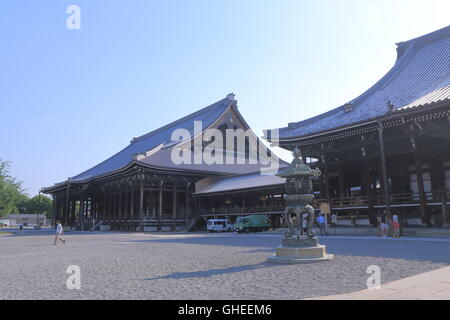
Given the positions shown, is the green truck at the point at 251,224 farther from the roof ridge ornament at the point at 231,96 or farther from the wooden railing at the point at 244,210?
the roof ridge ornament at the point at 231,96

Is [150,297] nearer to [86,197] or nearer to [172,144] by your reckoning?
[172,144]

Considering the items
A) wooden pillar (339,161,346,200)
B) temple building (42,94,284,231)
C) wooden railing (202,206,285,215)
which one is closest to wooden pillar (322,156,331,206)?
wooden pillar (339,161,346,200)

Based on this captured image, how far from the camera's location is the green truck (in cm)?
3309

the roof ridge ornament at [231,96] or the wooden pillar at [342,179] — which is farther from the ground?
the roof ridge ornament at [231,96]

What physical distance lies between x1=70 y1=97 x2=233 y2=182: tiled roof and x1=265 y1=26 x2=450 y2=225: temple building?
69.3 feet

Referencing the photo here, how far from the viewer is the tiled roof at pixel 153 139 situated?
51.0m

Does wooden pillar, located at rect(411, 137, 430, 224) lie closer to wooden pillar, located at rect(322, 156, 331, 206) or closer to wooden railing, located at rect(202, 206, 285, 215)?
wooden pillar, located at rect(322, 156, 331, 206)

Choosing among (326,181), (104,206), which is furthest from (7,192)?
(326,181)

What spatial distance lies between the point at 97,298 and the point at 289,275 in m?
4.32

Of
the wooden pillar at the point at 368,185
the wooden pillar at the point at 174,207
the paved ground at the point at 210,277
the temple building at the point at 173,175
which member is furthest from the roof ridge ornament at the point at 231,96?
the paved ground at the point at 210,277

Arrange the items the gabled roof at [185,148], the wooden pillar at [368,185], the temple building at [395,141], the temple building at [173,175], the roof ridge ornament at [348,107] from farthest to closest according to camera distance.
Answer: the gabled roof at [185,148] → the temple building at [173,175] → the roof ridge ornament at [348,107] → the wooden pillar at [368,185] → the temple building at [395,141]

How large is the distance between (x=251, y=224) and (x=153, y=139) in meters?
33.8

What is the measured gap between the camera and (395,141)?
2400 centimetres
